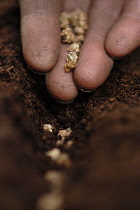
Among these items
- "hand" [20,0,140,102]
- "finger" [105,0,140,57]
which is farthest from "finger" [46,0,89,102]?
"finger" [105,0,140,57]

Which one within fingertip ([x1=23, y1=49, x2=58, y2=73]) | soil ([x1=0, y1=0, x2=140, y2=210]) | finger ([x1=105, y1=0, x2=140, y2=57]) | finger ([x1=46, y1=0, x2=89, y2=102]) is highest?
finger ([x1=105, y1=0, x2=140, y2=57])

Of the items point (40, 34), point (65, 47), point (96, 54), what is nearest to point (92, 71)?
point (96, 54)

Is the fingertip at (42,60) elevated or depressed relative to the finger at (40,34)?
depressed

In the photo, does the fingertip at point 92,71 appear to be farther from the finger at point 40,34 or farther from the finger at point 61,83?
the finger at point 40,34

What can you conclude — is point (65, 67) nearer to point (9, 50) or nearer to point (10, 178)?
point (9, 50)

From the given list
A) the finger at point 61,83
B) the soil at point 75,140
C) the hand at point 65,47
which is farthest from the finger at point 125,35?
the finger at point 61,83

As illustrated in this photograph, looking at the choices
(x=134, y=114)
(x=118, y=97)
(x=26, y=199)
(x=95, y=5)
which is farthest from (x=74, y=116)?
(x=95, y=5)

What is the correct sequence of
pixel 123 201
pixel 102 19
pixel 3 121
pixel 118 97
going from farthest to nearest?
1. pixel 102 19
2. pixel 118 97
3. pixel 3 121
4. pixel 123 201

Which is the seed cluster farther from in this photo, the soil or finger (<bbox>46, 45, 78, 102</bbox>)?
the soil
